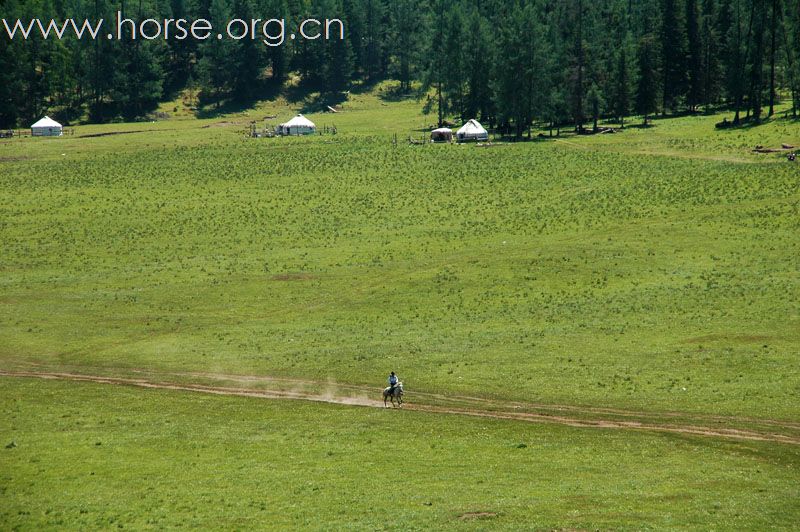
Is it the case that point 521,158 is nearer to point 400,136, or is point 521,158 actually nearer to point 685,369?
point 400,136

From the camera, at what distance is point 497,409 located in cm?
5016

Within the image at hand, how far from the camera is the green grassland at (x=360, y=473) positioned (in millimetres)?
36531

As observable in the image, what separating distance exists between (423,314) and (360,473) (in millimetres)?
28740

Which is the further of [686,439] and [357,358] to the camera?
[357,358]

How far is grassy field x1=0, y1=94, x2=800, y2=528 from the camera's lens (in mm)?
39938

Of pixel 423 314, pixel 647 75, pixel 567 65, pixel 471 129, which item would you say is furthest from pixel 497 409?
pixel 647 75

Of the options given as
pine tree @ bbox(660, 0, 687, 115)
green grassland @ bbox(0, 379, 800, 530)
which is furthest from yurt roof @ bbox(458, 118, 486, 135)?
green grassland @ bbox(0, 379, 800, 530)

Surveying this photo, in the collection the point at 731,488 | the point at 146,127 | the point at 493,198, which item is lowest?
the point at 731,488

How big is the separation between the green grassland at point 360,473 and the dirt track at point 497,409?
137 cm

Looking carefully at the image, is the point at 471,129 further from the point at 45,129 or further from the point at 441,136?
the point at 45,129

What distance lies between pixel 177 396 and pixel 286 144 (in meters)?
101

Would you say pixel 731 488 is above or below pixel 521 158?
below

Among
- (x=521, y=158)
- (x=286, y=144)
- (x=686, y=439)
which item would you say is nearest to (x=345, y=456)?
(x=686, y=439)

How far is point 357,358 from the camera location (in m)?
59.4
